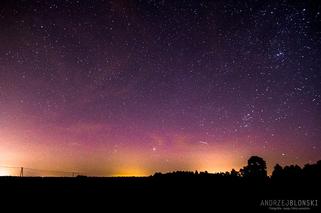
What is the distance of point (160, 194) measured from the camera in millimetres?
11664

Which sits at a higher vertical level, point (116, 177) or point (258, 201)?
point (116, 177)

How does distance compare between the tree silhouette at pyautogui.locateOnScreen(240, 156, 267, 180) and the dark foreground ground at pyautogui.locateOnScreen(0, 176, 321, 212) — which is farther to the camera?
the tree silhouette at pyautogui.locateOnScreen(240, 156, 267, 180)

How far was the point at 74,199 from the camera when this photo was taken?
10352 millimetres

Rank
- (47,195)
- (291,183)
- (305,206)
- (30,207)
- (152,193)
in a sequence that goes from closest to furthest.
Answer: (30,207) → (47,195) → (152,193) → (305,206) → (291,183)

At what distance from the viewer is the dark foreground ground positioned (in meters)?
10.1

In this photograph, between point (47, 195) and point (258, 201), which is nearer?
point (47, 195)

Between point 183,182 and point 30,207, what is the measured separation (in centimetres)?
653

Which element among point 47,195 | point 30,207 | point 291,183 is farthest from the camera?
point 291,183

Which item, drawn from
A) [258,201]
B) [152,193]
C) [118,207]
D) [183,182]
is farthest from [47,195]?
[258,201]

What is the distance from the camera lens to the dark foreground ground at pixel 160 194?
33.0 ft

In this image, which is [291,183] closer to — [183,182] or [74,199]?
[183,182]

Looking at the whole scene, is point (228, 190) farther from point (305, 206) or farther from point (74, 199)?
point (74, 199)

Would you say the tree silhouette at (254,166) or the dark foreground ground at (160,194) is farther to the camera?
the tree silhouette at (254,166)

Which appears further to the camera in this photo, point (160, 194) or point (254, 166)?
point (254, 166)
